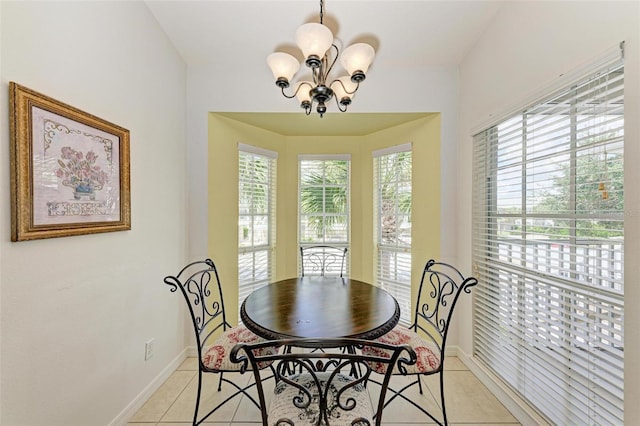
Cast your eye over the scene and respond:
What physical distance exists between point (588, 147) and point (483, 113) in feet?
3.14

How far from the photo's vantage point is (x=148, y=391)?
6.20 feet

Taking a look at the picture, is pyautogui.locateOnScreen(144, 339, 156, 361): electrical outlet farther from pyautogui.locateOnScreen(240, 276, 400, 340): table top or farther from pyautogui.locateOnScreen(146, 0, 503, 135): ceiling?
pyautogui.locateOnScreen(146, 0, 503, 135): ceiling

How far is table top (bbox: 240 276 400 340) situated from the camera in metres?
1.29

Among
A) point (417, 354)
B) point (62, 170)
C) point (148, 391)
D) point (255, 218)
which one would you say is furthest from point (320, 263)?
point (62, 170)

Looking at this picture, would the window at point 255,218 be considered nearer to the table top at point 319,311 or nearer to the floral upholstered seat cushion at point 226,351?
the table top at point 319,311

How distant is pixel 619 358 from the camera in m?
1.12

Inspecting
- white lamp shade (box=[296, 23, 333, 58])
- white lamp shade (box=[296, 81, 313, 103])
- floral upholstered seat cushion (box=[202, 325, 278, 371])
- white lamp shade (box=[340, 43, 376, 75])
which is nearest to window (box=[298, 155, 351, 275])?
white lamp shade (box=[296, 81, 313, 103])

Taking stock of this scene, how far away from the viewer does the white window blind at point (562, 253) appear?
117cm

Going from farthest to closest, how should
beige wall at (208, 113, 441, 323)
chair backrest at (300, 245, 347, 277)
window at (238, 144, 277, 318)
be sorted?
chair backrest at (300, 245, 347, 277)
window at (238, 144, 277, 318)
beige wall at (208, 113, 441, 323)

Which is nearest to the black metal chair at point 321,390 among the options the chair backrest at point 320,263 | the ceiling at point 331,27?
the chair backrest at point 320,263

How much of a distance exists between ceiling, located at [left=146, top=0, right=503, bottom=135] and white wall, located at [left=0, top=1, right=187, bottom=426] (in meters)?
0.23

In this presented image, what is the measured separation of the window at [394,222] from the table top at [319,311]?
3.13ft

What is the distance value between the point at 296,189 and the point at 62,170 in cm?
217

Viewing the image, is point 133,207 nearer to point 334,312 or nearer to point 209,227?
point 209,227
